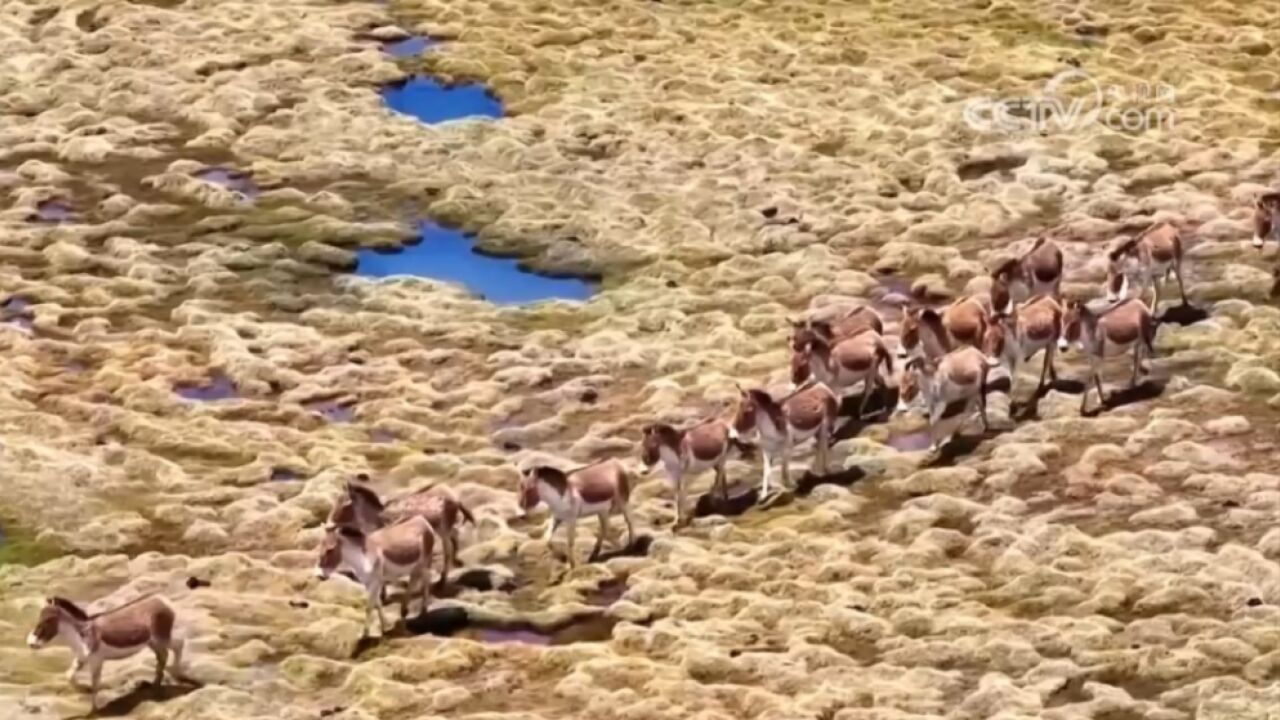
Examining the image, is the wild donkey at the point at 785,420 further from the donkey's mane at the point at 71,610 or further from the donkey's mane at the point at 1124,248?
the donkey's mane at the point at 71,610

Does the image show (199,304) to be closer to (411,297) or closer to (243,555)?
(411,297)

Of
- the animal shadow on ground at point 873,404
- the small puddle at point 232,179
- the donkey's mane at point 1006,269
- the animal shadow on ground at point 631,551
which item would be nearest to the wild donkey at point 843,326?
the animal shadow on ground at point 873,404

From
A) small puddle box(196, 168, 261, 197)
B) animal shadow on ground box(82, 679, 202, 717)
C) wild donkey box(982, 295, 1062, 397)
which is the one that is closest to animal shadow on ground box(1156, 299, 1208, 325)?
wild donkey box(982, 295, 1062, 397)

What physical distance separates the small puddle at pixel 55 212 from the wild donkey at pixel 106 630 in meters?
17.7

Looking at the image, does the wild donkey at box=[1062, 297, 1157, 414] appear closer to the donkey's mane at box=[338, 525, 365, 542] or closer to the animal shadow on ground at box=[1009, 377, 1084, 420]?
the animal shadow on ground at box=[1009, 377, 1084, 420]

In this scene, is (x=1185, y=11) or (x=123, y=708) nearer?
(x=123, y=708)

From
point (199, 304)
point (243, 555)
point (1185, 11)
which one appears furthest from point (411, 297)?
point (1185, 11)

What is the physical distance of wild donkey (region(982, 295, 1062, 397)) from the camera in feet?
98.5

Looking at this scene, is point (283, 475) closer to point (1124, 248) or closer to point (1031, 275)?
point (1031, 275)

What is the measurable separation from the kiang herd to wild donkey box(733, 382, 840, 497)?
2cm

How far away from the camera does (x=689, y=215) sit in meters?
39.1

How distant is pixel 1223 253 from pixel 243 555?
18148 millimetres

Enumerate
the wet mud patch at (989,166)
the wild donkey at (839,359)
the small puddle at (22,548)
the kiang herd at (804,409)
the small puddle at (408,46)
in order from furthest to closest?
the small puddle at (408,46) → the wet mud patch at (989,166) → the wild donkey at (839,359) → the small puddle at (22,548) → the kiang herd at (804,409)

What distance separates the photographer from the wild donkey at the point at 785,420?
2780cm
